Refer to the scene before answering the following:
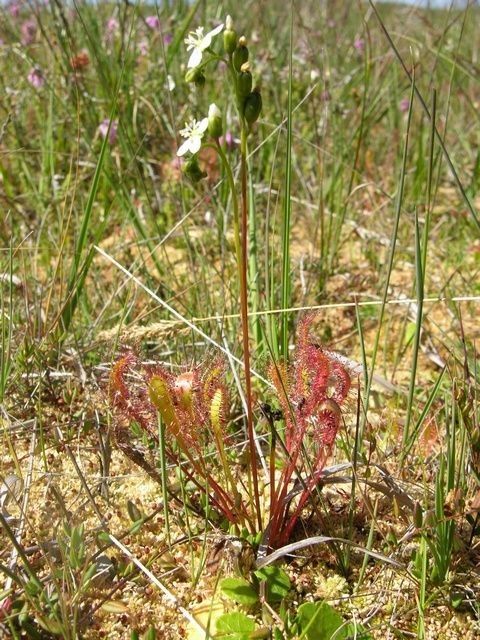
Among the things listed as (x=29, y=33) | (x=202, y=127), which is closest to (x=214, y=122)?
(x=202, y=127)

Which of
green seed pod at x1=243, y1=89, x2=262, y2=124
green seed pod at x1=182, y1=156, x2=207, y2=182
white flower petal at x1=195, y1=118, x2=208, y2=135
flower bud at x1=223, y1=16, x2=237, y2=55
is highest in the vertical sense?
flower bud at x1=223, y1=16, x2=237, y2=55

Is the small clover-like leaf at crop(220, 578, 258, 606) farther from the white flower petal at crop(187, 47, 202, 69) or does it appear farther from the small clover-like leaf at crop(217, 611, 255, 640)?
the white flower petal at crop(187, 47, 202, 69)

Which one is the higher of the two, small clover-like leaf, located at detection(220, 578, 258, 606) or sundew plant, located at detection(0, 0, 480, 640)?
sundew plant, located at detection(0, 0, 480, 640)

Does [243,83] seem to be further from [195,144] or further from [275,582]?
[275,582]

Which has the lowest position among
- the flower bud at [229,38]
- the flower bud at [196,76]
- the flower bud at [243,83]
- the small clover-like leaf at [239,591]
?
the small clover-like leaf at [239,591]

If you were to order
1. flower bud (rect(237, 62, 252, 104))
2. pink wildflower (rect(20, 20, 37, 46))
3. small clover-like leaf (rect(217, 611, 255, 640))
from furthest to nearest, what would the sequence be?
pink wildflower (rect(20, 20, 37, 46)) < small clover-like leaf (rect(217, 611, 255, 640)) < flower bud (rect(237, 62, 252, 104))

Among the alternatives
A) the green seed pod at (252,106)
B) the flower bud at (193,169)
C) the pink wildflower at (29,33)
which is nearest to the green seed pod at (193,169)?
the flower bud at (193,169)

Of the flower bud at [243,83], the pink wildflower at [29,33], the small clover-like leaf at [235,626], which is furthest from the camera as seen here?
the pink wildflower at [29,33]

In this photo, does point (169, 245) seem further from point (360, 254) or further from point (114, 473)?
point (114, 473)

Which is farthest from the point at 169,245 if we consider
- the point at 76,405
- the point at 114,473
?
the point at 114,473

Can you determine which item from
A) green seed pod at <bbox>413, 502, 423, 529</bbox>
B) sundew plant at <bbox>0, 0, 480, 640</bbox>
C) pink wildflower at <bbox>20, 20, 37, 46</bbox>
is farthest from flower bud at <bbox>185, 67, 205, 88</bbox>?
pink wildflower at <bbox>20, 20, 37, 46</bbox>

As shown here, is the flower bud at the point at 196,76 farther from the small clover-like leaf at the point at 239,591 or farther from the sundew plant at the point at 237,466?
the small clover-like leaf at the point at 239,591
